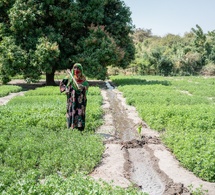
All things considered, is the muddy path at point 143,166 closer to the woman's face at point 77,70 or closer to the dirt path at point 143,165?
the dirt path at point 143,165

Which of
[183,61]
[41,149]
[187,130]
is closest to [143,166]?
[41,149]

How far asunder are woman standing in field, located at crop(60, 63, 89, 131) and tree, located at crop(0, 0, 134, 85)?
1224 cm

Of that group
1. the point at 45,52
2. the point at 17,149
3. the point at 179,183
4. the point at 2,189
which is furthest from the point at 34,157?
the point at 45,52

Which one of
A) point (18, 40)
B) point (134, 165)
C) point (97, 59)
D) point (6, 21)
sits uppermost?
point (6, 21)

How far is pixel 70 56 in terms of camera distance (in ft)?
80.6

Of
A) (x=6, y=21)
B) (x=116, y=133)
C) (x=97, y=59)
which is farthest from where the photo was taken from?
(x=6, y=21)

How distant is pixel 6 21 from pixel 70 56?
6.38m

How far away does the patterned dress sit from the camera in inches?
396

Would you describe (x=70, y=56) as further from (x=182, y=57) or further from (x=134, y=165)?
(x=182, y=57)

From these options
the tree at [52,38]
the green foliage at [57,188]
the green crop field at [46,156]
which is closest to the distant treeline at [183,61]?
the tree at [52,38]

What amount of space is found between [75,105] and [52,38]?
14021mm

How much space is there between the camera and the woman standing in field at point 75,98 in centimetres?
999

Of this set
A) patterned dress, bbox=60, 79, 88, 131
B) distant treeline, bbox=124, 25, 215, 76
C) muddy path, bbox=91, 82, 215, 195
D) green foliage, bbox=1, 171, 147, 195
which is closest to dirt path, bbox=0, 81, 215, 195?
muddy path, bbox=91, 82, 215, 195

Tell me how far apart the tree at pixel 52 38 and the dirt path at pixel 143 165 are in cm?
1246
